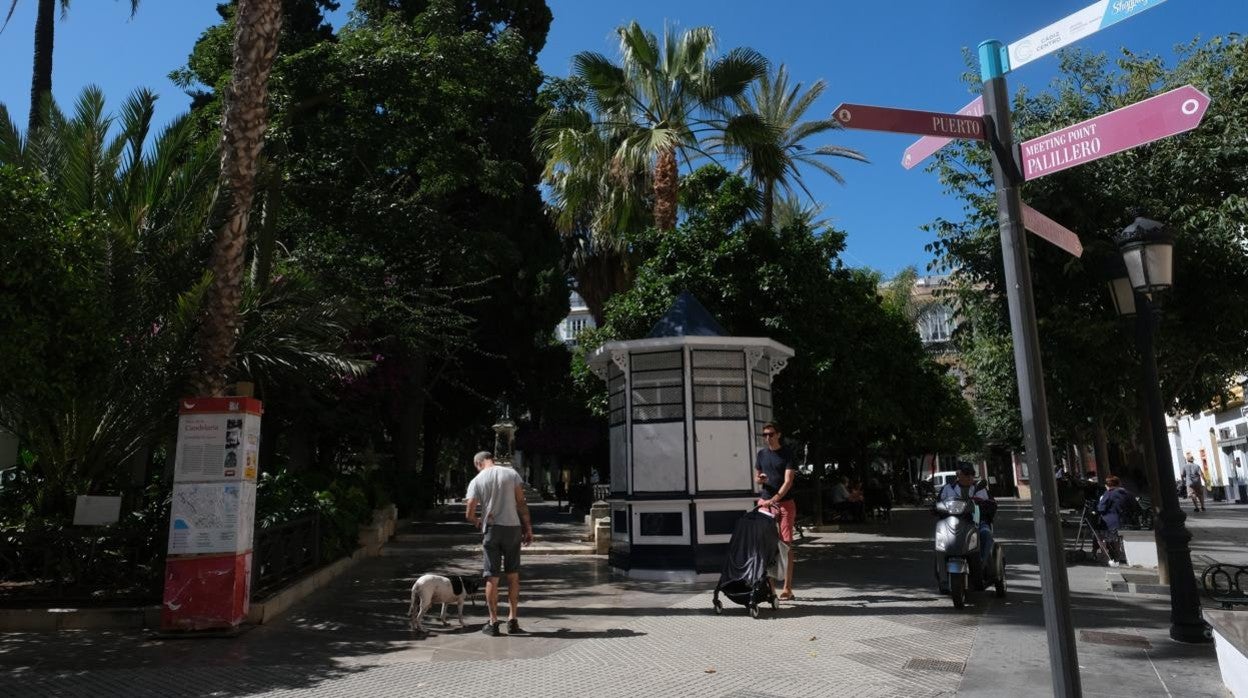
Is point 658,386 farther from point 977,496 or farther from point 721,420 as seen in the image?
point 977,496

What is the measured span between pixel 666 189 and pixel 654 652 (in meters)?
9.50

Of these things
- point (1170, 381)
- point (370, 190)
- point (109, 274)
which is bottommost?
point (1170, 381)

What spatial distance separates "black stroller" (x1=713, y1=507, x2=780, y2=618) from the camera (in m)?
8.03

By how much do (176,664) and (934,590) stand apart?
7897mm

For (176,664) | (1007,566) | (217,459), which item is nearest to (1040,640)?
(1007,566)

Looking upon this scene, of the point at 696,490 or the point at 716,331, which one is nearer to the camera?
the point at 696,490

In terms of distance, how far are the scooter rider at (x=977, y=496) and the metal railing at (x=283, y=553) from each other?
703cm

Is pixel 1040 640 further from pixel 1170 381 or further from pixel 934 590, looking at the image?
pixel 1170 381

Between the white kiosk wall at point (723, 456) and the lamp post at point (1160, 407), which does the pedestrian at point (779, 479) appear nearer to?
the white kiosk wall at point (723, 456)

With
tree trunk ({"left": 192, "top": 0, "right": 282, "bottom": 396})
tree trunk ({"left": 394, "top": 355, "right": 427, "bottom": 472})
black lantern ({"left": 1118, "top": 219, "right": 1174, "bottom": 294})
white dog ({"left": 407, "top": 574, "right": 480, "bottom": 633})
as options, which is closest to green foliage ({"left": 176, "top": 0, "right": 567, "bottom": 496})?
tree trunk ({"left": 192, "top": 0, "right": 282, "bottom": 396})

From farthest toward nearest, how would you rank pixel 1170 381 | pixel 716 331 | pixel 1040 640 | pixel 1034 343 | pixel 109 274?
pixel 1170 381
pixel 716 331
pixel 109 274
pixel 1040 640
pixel 1034 343

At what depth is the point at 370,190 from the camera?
15.2 meters

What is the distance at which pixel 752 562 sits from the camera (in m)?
8.09

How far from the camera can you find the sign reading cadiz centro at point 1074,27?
342 centimetres
